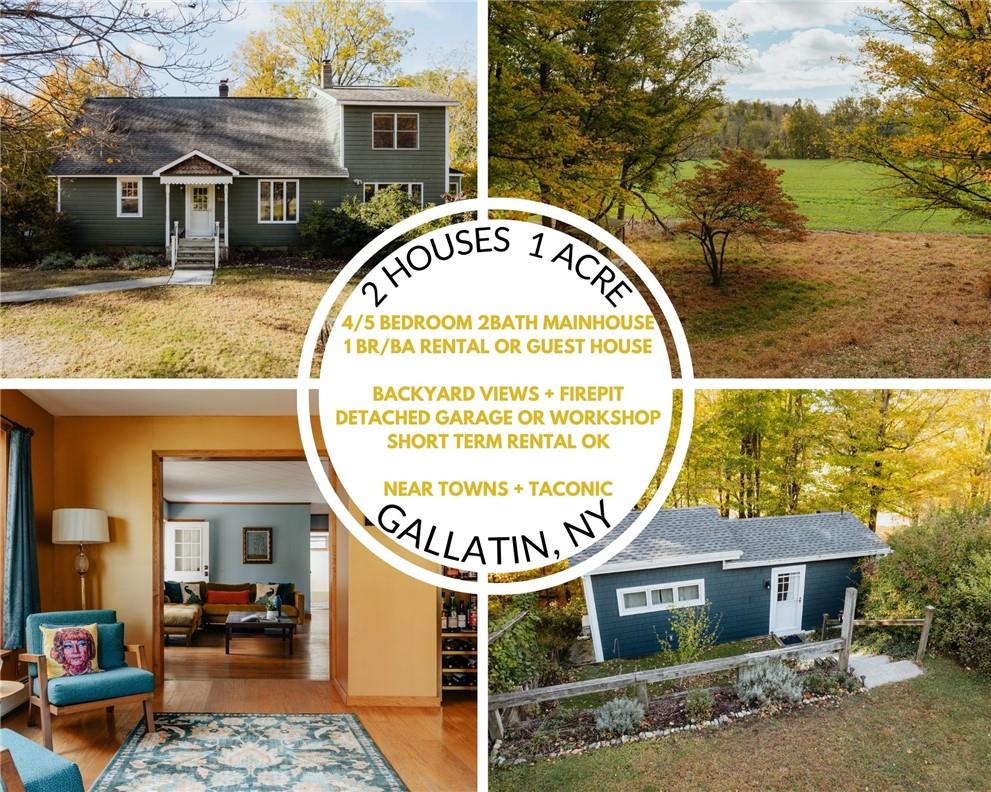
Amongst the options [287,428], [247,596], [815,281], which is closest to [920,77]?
[815,281]

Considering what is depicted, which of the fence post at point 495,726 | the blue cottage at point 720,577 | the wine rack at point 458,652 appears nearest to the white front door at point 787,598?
the blue cottage at point 720,577

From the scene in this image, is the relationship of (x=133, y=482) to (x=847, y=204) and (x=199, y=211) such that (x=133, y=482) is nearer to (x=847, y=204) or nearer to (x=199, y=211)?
(x=199, y=211)

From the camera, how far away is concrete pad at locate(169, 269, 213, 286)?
5.20m

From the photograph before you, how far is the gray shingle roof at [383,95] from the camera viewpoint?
16.9 ft

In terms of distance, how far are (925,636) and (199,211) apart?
13.0ft

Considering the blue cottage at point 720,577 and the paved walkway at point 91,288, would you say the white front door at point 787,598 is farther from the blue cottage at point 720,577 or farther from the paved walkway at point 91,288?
the paved walkway at point 91,288

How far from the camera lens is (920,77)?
519cm

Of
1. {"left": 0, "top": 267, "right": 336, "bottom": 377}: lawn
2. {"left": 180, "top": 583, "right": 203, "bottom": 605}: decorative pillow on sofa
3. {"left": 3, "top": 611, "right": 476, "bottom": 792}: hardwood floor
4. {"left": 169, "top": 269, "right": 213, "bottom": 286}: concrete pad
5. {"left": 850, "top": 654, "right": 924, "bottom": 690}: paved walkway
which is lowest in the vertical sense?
{"left": 180, "top": 583, "right": 203, "bottom": 605}: decorative pillow on sofa

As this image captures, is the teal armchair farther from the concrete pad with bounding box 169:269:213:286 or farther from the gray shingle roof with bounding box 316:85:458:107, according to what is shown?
the gray shingle roof with bounding box 316:85:458:107

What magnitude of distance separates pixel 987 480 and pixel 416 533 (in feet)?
8.98

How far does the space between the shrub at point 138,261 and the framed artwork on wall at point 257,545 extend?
29.5ft

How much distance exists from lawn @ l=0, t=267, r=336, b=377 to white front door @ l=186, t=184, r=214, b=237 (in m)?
0.28

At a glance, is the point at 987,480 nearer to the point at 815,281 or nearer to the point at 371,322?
the point at 815,281

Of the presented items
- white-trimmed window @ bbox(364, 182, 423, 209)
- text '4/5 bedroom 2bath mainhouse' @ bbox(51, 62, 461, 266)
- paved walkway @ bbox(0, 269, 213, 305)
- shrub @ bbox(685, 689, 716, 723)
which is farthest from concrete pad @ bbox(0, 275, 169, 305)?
shrub @ bbox(685, 689, 716, 723)
